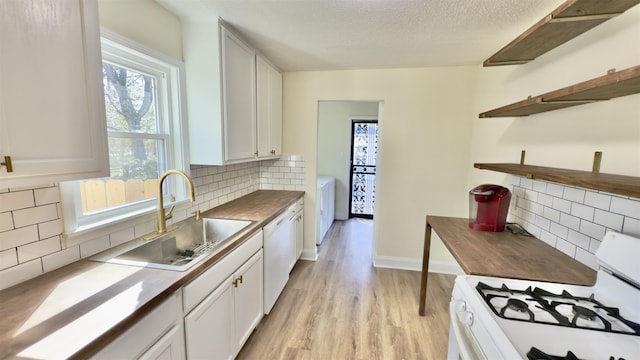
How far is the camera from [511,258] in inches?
59.2

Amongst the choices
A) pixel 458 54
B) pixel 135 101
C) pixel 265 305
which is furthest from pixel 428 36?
pixel 265 305

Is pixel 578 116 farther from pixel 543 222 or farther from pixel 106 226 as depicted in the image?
pixel 106 226

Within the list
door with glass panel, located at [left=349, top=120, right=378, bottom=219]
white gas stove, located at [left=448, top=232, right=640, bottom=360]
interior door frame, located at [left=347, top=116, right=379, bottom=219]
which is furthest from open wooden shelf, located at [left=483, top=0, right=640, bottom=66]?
door with glass panel, located at [left=349, top=120, right=378, bottom=219]

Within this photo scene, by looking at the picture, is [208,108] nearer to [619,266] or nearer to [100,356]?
[100,356]

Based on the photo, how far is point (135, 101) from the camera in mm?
1661

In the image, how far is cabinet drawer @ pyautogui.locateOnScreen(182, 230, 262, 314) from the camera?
1.25 metres

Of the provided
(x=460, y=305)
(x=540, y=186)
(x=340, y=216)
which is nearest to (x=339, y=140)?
(x=340, y=216)

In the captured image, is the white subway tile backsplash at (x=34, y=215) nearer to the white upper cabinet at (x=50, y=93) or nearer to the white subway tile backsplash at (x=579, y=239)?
the white upper cabinet at (x=50, y=93)

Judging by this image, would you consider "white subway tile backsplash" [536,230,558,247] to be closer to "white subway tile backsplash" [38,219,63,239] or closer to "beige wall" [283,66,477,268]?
"beige wall" [283,66,477,268]

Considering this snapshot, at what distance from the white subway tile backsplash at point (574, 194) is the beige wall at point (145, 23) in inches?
102

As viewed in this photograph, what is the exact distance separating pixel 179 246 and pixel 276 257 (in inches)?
32.7

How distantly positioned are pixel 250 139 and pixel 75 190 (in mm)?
1335

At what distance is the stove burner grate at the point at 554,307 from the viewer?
0.98m

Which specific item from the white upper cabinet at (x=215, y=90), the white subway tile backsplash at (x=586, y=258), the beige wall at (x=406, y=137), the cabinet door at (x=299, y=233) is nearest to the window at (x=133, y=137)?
the white upper cabinet at (x=215, y=90)
